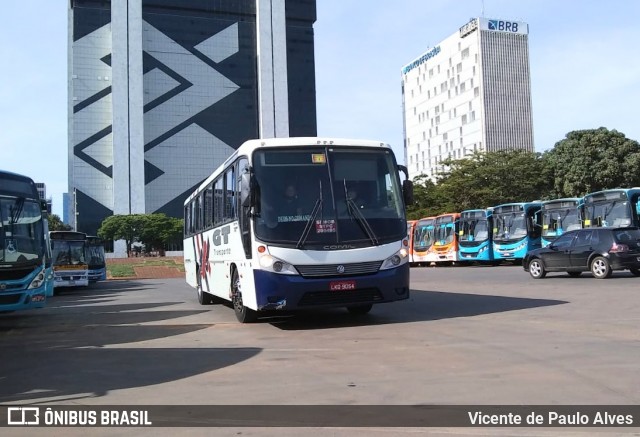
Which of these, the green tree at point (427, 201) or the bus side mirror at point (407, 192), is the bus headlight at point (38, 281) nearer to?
the bus side mirror at point (407, 192)

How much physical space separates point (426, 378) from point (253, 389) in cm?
177

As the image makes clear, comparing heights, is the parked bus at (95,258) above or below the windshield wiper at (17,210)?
below

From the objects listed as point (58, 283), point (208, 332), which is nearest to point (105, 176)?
point (58, 283)

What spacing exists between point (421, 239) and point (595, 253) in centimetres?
2274

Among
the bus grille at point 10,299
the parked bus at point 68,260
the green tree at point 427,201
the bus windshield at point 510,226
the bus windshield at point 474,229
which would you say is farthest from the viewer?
the green tree at point 427,201

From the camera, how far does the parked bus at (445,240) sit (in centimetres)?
3641

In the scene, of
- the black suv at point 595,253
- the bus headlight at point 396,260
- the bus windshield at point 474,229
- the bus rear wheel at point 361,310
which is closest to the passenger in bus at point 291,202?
the bus headlight at point 396,260

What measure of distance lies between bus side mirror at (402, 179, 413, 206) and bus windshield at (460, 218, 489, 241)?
2342cm

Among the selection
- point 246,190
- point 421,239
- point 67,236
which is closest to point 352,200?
point 246,190

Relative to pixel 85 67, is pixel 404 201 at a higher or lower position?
lower

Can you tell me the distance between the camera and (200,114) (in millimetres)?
113125

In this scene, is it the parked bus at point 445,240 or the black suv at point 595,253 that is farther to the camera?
the parked bus at point 445,240

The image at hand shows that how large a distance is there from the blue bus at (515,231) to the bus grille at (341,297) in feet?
71.0

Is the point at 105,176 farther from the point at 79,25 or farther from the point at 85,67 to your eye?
the point at 79,25
